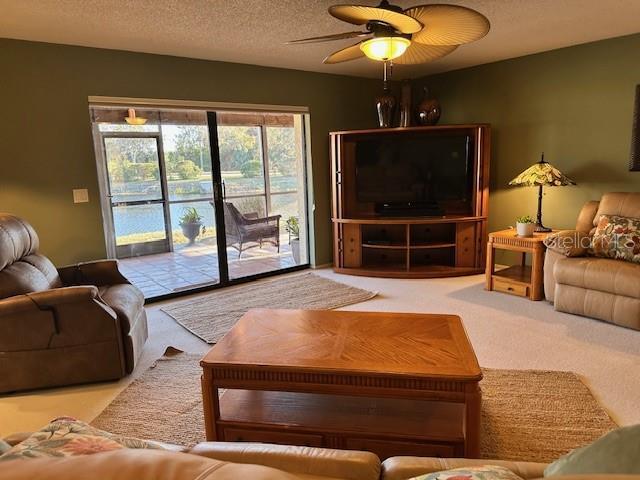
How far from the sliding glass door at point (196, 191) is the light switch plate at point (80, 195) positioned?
22 centimetres

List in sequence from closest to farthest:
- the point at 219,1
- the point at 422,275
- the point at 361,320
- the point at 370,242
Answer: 1. the point at 361,320
2. the point at 219,1
3. the point at 422,275
4. the point at 370,242

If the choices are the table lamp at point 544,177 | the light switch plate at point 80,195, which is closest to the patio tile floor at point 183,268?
the light switch plate at point 80,195

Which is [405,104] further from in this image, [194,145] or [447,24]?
[447,24]

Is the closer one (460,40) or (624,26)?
(460,40)

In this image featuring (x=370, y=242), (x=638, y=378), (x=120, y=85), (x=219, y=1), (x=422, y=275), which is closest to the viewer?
(x=638, y=378)

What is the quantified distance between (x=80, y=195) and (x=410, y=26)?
308cm

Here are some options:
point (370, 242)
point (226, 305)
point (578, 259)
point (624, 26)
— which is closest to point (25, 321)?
point (226, 305)

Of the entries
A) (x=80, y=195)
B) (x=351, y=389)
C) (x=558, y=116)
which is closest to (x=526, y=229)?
(x=558, y=116)

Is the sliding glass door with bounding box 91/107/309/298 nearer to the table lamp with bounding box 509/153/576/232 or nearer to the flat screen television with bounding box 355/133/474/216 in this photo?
the flat screen television with bounding box 355/133/474/216

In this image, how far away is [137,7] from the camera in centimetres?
290

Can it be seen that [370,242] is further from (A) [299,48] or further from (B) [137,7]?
(B) [137,7]

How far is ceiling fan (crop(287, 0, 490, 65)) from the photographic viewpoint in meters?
2.21

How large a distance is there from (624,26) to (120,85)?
4.37m

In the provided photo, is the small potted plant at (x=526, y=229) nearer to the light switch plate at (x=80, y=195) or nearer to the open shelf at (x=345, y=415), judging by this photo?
the open shelf at (x=345, y=415)
